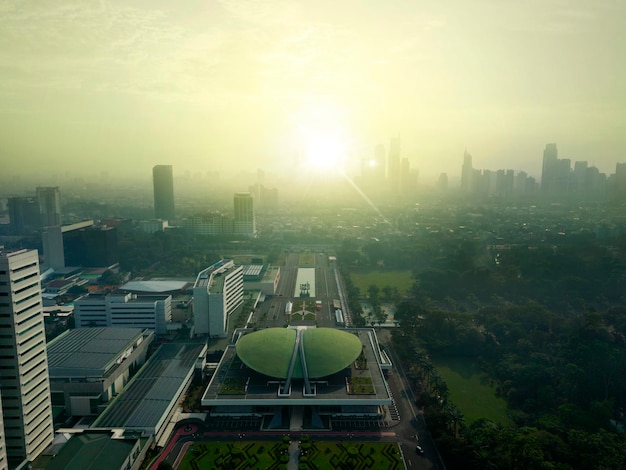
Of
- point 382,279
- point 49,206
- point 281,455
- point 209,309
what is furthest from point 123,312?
point 49,206

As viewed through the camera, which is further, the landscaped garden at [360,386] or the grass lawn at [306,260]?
the grass lawn at [306,260]

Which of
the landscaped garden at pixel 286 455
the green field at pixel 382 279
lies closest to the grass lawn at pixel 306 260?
the green field at pixel 382 279

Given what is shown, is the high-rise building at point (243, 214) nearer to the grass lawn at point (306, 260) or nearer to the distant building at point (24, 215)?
the grass lawn at point (306, 260)

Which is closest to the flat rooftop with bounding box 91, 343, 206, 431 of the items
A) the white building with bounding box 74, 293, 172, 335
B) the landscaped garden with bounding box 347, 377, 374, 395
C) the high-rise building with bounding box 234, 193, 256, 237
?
the white building with bounding box 74, 293, 172, 335

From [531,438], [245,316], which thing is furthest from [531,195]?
[531,438]

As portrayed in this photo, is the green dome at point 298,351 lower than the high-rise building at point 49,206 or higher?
lower

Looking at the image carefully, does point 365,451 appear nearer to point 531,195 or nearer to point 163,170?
point 163,170

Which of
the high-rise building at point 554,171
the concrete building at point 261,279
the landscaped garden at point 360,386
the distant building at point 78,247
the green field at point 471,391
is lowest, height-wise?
the green field at point 471,391
